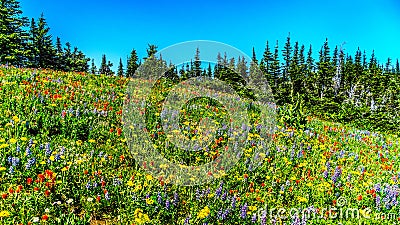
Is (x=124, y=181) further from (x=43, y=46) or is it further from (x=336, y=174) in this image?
(x=43, y=46)

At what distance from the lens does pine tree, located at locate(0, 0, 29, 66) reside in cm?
4328

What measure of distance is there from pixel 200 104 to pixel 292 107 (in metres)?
3.40

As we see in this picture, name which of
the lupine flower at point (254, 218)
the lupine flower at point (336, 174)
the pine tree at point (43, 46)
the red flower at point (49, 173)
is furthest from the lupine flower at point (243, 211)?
the pine tree at point (43, 46)

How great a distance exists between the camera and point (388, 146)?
12875 millimetres

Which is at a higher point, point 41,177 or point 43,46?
point 43,46

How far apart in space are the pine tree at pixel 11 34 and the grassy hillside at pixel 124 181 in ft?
127

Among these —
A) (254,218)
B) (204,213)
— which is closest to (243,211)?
(254,218)

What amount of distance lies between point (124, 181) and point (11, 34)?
45134 mm

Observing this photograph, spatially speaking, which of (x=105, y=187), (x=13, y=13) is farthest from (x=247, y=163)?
(x=13, y=13)

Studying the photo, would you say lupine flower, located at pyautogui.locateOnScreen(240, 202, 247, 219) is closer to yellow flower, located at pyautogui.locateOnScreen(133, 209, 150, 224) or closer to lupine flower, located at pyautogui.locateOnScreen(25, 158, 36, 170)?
yellow flower, located at pyautogui.locateOnScreen(133, 209, 150, 224)

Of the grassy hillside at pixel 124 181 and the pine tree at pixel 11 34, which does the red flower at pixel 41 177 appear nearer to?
the grassy hillside at pixel 124 181

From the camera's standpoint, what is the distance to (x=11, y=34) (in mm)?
43938

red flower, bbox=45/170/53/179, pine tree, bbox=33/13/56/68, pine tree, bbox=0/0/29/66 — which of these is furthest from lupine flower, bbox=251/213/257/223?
pine tree, bbox=33/13/56/68

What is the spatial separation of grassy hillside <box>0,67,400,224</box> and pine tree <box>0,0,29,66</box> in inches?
1527
